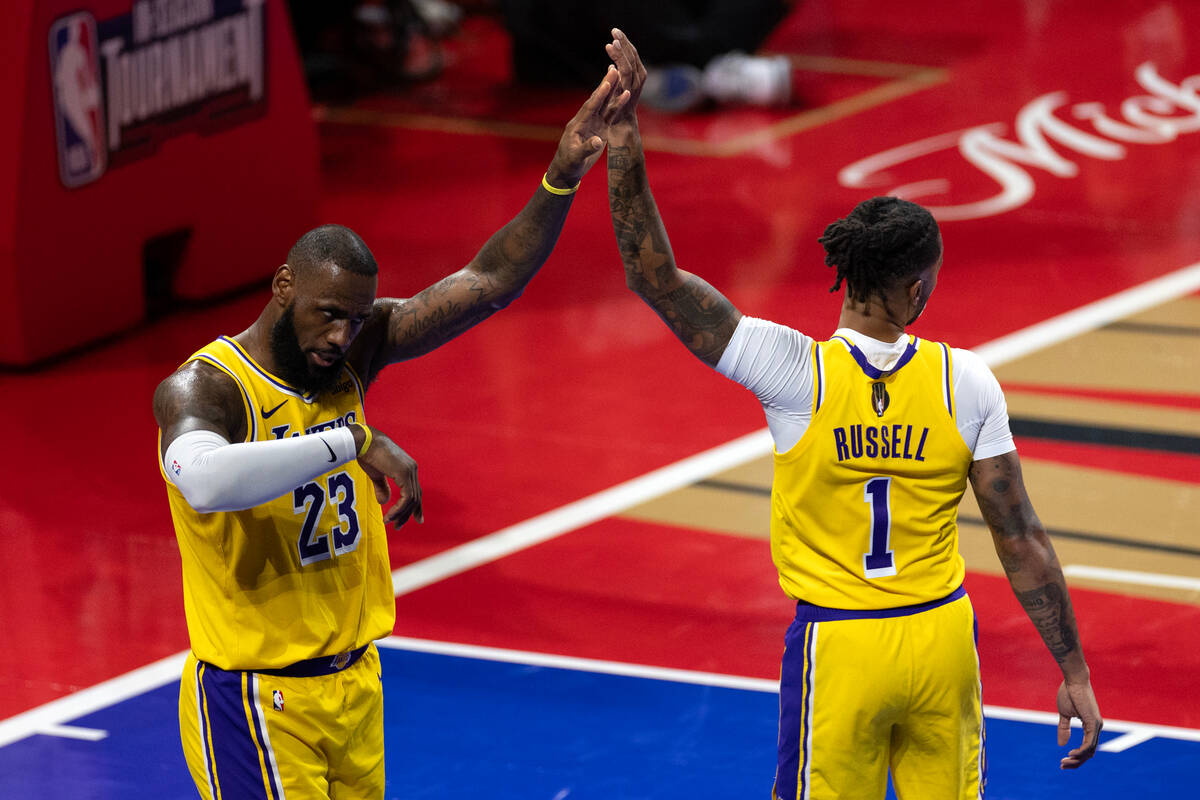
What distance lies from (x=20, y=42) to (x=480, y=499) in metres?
4.40

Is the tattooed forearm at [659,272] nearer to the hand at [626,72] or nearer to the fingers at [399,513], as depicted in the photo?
the hand at [626,72]

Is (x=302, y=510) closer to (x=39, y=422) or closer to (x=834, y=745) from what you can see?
(x=834, y=745)

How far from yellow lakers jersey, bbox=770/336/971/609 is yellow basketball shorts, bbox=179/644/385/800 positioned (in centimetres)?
126

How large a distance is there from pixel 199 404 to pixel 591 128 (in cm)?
131

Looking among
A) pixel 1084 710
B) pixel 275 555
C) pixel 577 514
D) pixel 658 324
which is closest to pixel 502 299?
pixel 275 555

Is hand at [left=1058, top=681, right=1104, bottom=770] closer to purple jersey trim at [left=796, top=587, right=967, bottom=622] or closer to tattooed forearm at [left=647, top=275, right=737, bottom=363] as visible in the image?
purple jersey trim at [left=796, top=587, right=967, bottom=622]

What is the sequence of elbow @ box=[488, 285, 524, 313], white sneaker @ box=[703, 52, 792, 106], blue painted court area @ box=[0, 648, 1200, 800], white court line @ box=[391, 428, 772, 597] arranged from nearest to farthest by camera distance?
elbow @ box=[488, 285, 524, 313]
blue painted court area @ box=[0, 648, 1200, 800]
white court line @ box=[391, 428, 772, 597]
white sneaker @ box=[703, 52, 792, 106]

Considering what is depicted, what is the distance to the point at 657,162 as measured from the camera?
53.9 ft

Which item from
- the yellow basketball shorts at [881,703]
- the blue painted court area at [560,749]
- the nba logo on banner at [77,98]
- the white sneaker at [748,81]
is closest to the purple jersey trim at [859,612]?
the yellow basketball shorts at [881,703]

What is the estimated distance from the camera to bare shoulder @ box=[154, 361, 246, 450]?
171 inches

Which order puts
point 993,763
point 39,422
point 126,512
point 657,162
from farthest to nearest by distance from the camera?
point 657,162 → point 39,422 → point 126,512 → point 993,763

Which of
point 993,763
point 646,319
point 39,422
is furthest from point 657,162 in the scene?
point 993,763

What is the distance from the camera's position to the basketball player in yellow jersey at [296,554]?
14.9 ft

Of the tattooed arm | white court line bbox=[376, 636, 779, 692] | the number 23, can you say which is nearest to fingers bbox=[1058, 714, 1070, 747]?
the tattooed arm
